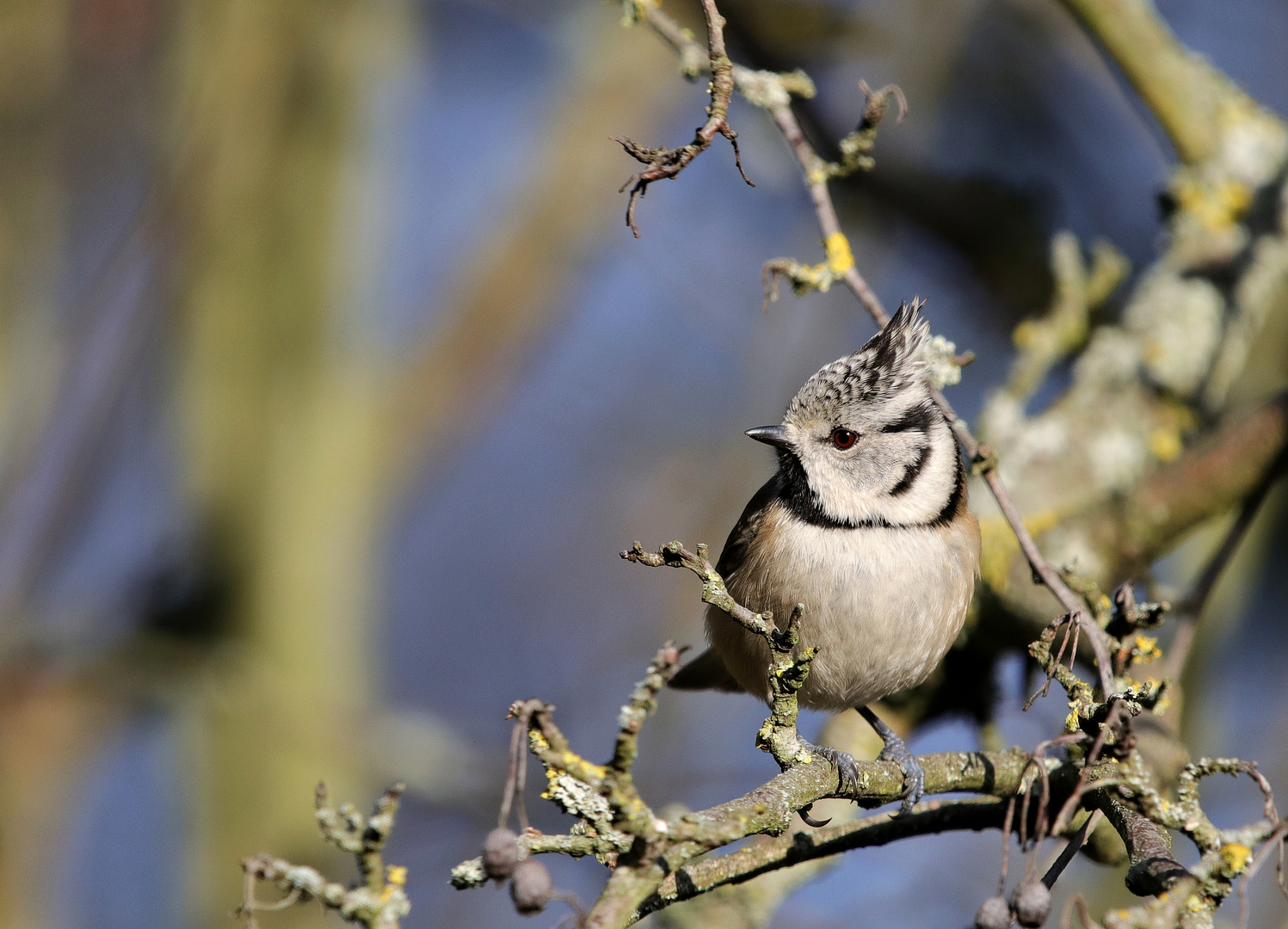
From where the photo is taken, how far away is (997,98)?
6.49m

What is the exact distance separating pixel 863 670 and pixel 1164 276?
2.63 meters

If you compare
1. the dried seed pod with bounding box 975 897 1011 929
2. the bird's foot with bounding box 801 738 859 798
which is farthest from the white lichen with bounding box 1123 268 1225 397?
the dried seed pod with bounding box 975 897 1011 929

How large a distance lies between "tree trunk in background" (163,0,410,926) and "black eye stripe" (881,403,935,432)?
2986mm

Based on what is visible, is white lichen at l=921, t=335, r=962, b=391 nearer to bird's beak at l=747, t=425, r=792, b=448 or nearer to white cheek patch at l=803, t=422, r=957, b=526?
white cheek patch at l=803, t=422, r=957, b=526

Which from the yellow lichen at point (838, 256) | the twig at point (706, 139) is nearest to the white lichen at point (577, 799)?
the twig at point (706, 139)

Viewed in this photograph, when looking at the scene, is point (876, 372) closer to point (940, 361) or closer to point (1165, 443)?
point (940, 361)

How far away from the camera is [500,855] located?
1.54m

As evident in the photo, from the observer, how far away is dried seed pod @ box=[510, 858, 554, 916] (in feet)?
4.93

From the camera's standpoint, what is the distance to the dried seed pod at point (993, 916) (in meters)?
1.67

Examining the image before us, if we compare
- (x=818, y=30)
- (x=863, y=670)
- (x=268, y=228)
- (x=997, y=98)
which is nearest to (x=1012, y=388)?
(x=863, y=670)

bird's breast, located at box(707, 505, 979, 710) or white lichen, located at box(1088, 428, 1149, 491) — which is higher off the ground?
white lichen, located at box(1088, 428, 1149, 491)

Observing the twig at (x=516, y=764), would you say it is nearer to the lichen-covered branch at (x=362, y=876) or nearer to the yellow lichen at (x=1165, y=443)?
the lichen-covered branch at (x=362, y=876)

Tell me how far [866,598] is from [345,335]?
3446 millimetres

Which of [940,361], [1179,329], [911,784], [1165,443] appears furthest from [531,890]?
[1179,329]
